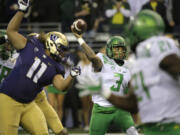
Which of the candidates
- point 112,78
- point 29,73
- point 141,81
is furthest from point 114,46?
point 141,81

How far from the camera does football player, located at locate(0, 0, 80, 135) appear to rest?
5.89m

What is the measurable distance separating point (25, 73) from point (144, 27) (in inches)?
76.5

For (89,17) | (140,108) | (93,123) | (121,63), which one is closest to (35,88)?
(93,123)

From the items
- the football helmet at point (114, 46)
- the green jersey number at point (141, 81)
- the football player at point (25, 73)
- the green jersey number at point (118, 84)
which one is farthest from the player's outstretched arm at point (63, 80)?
the green jersey number at point (141, 81)

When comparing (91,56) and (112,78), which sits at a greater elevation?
(91,56)

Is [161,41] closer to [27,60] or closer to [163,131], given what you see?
[163,131]

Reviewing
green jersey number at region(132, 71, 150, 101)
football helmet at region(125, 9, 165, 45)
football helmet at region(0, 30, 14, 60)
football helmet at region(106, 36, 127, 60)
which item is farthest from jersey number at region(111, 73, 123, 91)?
green jersey number at region(132, 71, 150, 101)

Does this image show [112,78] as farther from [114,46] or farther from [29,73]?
[29,73]

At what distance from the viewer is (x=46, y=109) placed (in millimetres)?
7062

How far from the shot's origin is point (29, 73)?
5945mm

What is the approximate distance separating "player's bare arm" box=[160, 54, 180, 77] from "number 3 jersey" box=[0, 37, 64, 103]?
212cm

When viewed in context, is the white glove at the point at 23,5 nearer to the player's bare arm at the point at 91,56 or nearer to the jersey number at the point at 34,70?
the jersey number at the point at 34,70

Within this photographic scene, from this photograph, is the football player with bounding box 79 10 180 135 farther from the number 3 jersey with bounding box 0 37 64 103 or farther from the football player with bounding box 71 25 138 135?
the football player with bounding box 71 25 138 135

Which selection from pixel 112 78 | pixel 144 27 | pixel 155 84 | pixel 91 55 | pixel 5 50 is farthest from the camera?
pixel 5 50
